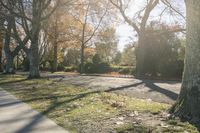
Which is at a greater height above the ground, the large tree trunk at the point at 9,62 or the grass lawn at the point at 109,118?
the large tree trunk at the point at 9,62

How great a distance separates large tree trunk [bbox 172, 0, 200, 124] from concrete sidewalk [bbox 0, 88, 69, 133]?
294cm

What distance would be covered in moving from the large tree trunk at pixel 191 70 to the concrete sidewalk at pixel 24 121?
9.65 feet

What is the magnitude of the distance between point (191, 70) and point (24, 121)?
4252 millimetres

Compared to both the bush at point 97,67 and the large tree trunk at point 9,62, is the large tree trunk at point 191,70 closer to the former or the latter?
the large tree trunk at point 9,62

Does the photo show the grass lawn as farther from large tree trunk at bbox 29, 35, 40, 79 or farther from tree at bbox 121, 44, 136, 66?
tree at bbox 121, 44, 136, 66

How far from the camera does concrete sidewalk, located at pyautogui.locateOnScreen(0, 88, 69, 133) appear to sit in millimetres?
8062

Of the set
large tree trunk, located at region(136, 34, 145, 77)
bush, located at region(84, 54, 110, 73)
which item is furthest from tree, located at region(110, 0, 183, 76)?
bush, located at region(84, 54, 110, 73)

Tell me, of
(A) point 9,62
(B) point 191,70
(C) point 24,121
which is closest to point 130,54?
(A) point 9,62

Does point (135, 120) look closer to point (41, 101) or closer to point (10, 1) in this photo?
point (41, 101)

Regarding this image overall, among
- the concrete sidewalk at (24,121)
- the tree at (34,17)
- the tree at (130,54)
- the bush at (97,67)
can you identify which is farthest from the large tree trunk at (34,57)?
the concrete sidewalk at (24,121)

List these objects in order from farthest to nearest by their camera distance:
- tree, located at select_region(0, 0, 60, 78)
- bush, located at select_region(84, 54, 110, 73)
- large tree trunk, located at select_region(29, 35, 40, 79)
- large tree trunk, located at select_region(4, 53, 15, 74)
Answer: bush, located at select_region(84, 54, 110, 73) < large tree trunk, located at select_region(4, 53, 15, 74) < large tree trunk, located at select_region(29, 35, 40, 79) < tree, located at select_region(0, 0, 60, 78)

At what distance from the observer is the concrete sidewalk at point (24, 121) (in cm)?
806

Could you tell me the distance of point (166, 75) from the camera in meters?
32.2

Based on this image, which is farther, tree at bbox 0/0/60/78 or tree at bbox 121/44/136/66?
tree at bbox 121/44/136/66
